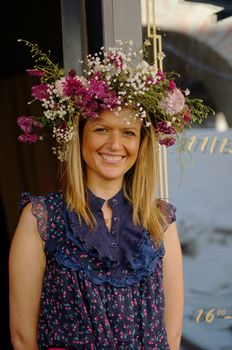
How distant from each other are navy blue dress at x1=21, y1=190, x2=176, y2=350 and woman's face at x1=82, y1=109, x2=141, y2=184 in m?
0.10

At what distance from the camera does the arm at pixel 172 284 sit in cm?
191

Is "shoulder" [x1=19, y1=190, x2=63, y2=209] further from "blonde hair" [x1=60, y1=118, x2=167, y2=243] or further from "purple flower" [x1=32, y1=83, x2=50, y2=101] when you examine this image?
"purple flower" [x1=32, y1=83, x2=50, y2=101]

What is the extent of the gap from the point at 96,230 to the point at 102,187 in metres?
0.13

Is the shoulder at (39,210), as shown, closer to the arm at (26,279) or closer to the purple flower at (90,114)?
the arm at (26,279)

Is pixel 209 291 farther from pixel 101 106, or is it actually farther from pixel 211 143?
pixel 101 106

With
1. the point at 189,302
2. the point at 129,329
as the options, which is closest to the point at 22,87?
the point at 189,302

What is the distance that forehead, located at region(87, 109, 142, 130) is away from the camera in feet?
5.72

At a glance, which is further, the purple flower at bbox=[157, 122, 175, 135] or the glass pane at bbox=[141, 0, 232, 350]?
the glass pane at bbox=[141, 0, 232, 350]

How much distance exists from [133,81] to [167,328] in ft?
2.47

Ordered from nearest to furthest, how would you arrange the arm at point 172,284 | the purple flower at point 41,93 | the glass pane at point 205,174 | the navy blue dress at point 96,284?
the navy blue dress at point 96,284
the purple flower at point 41,93
the arm at point 172,284
the glass pane at point 205,174

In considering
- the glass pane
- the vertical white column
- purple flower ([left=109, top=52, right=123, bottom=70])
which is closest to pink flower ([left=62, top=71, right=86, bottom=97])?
purple flower ([left=109, top=52, right=123, bottom=70])

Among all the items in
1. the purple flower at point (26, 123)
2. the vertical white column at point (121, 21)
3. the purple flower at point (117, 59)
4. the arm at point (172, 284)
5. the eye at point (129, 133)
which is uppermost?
the vertical white column at point (121, 21)

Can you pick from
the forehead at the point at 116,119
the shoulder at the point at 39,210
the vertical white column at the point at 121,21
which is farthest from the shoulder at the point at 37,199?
the vertical white column at the point at 121,21

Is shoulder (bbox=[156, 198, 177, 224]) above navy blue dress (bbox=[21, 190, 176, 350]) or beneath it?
above
